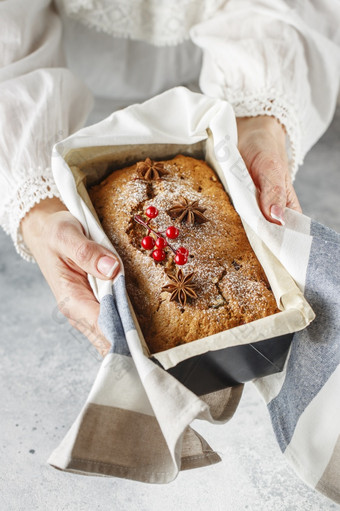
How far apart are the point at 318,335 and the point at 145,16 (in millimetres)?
1114

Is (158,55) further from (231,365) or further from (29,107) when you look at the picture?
(231,365)

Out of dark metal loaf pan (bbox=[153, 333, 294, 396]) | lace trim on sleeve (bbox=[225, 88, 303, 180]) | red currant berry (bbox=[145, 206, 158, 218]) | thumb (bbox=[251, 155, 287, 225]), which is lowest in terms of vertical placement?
Result: dark metal loaf pan (bbox=[153, 333, 294, 396])

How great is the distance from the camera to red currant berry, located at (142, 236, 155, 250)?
99cm

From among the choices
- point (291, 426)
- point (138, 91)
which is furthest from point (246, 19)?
point (291, 426)

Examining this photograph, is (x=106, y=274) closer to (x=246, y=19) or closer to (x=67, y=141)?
(x=67, y=141)

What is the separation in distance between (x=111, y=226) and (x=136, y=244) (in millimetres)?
75

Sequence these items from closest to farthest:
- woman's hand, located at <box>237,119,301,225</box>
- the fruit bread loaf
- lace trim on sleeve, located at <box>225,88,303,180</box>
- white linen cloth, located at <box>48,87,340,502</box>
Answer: white linen cloth, located at <box>48,87,340,502</box>
the fruit bread loaf
woman's hand, located at <box>237,119,301,225</box>
lace trim on sleeve, located at <box>225,88,303,180</box>

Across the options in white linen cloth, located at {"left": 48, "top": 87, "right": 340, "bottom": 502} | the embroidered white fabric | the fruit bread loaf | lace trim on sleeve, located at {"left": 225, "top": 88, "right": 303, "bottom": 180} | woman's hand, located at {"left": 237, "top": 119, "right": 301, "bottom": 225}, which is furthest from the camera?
the embroidered white fabric

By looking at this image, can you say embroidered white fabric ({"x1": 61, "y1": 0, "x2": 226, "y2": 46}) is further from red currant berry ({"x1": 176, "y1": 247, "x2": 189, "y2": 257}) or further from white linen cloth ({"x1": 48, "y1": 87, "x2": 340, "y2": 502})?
red currant berry ({"x1": 176, "y1": 247, "x2": 189, "y2": 257})

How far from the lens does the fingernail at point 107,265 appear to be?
93 cm

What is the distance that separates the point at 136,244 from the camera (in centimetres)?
102

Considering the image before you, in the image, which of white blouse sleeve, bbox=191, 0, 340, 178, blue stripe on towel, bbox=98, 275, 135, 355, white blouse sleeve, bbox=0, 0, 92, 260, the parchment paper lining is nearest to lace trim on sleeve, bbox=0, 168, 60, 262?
white blouse sleeve, bbox=0, 0, 92, 260

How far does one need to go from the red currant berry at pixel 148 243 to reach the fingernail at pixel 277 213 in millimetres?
234

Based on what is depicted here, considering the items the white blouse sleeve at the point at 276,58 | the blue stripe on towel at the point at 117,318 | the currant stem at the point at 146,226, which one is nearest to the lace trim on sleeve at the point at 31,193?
the currant stem at the point at 146,226
